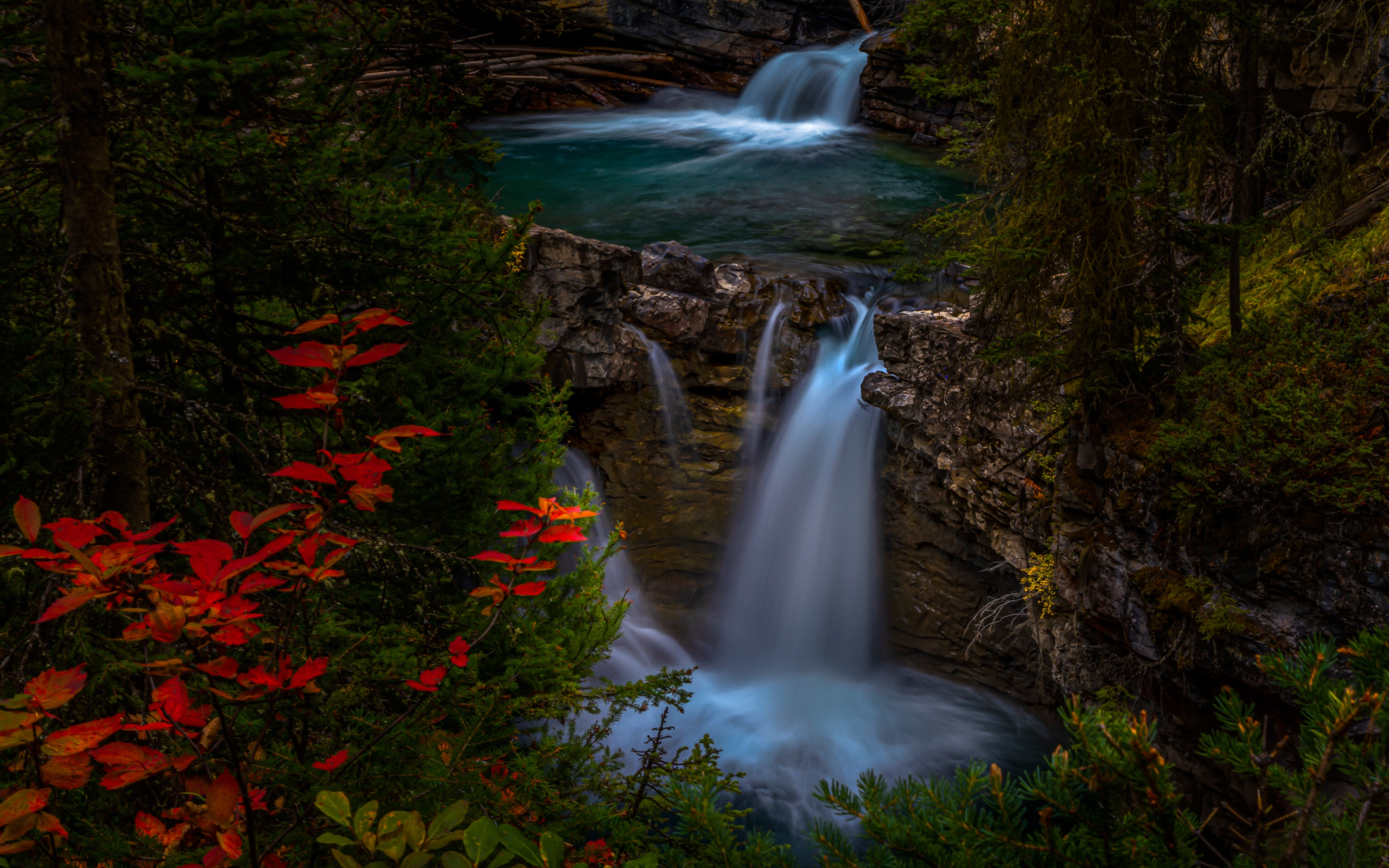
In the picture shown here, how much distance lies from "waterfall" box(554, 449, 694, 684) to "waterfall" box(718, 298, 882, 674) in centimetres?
79

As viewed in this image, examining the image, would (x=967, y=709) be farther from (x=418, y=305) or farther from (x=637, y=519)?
(x=418, y=305)

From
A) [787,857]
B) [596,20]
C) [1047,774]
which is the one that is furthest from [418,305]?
[596,20]

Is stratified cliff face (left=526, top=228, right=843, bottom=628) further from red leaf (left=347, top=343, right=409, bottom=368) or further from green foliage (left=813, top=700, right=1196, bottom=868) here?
green foliage (left=813, top=700, right=1196, bottom=868)

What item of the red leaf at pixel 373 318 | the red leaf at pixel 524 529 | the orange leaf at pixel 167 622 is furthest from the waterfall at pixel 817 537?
the orange leaf at pixel 167 622

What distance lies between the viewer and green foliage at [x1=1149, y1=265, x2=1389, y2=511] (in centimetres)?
434

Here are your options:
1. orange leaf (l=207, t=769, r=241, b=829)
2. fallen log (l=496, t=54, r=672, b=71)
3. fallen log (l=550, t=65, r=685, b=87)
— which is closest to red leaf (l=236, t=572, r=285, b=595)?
orange leaf (l=207, t=769, r=241, b=829)

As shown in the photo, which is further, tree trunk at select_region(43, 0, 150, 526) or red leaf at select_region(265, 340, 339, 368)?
tree trunk at select_region(43, 0, 150, 526)

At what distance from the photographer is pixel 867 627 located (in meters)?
9.67

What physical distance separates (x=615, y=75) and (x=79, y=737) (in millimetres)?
24637

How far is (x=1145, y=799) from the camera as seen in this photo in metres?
1.40

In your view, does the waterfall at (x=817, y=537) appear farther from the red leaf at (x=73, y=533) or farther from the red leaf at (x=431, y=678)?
the red leaf at (x=73, y=533)

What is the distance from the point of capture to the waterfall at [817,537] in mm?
9711

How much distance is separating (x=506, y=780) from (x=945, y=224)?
526 centimetres

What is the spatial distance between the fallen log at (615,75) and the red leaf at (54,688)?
24.1m
